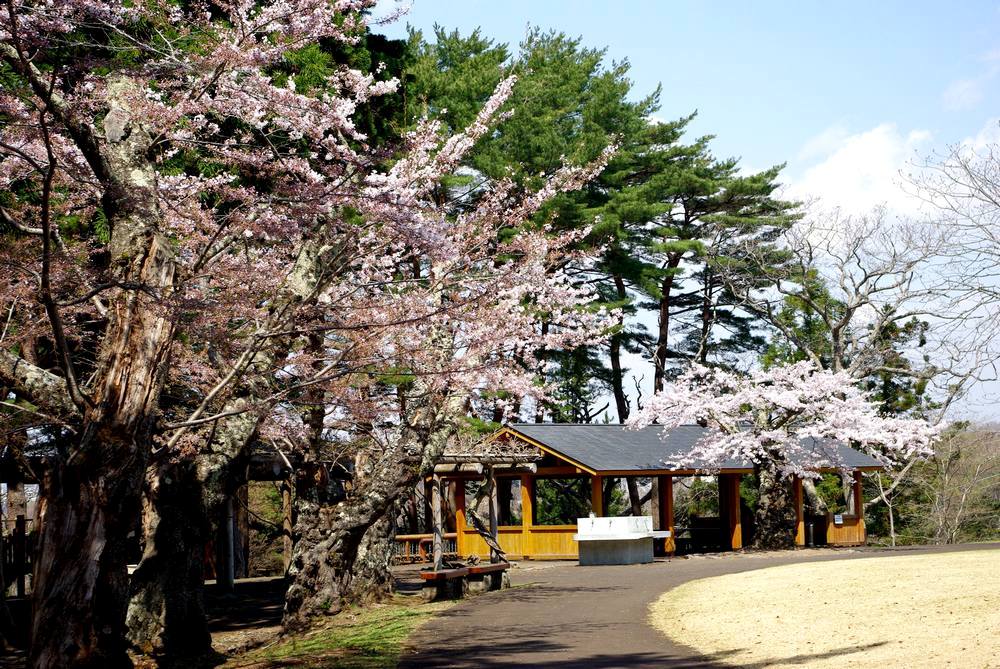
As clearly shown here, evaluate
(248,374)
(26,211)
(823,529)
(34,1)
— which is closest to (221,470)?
(248,374)

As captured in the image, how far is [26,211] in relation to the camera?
467 inches

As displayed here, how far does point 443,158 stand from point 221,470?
441 cm

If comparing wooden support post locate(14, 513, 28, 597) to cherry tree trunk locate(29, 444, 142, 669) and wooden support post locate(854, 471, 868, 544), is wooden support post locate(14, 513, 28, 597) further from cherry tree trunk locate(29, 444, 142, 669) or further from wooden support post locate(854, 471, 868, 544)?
wooden support post locate(854, 471, 868, 544)

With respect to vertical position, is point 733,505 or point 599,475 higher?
point 599,475

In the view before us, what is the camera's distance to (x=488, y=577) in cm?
1848

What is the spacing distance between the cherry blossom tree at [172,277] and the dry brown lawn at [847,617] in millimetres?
4285

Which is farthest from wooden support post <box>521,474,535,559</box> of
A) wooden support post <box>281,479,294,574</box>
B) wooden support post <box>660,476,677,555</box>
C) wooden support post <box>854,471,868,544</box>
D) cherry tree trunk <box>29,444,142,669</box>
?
cherry tree trunk <box>29,444,142,669</box>

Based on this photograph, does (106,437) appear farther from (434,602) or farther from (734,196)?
(734,196)

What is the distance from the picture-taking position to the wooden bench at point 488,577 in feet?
58.9

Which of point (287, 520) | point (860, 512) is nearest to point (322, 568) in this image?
point (287, 520)

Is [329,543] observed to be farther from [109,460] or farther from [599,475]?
[599,475]

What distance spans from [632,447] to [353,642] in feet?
62.6

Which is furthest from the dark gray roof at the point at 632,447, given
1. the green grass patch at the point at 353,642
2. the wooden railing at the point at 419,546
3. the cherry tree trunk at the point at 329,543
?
the cherry tree trunk at the point at 329,543

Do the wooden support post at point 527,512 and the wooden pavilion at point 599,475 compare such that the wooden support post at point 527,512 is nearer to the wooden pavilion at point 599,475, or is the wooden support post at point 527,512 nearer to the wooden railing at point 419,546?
the wooden pavilion at point 599,475
